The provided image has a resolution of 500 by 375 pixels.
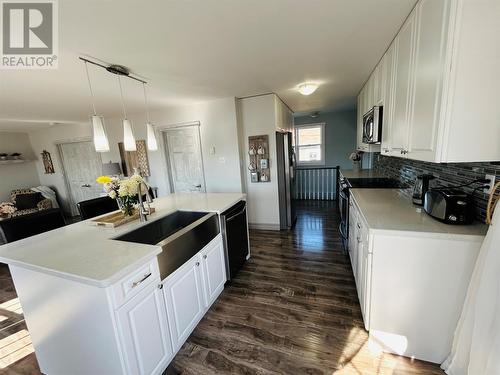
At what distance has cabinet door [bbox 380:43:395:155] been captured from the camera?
1.97 metres

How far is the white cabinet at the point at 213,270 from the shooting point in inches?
75.8

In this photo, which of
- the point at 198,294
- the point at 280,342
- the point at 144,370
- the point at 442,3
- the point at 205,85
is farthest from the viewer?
the point at 205,85

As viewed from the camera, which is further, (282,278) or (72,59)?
(282,278)

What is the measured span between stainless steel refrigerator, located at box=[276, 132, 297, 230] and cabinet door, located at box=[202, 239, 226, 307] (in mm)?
1819

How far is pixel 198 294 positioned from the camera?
1.82 m

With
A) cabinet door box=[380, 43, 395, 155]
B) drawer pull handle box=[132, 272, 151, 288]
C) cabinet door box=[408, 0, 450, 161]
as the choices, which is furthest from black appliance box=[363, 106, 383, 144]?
drawer pull handle box=[132, 272, 151, 288]

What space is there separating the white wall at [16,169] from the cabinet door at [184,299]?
265 inches

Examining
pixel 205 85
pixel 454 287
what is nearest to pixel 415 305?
pixel 454 287

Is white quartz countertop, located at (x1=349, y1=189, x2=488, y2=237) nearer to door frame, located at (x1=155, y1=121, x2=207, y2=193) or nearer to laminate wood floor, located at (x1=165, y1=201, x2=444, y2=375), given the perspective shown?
laminate wood floor, located at (x1=165, y1=201, x2=444, y2=375)

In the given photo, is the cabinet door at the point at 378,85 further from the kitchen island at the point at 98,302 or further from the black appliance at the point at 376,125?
the kitchen island at the point at 98,302

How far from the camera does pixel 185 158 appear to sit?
420 centimetres

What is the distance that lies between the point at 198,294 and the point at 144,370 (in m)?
0.61

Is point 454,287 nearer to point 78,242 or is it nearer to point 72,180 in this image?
point 78,242

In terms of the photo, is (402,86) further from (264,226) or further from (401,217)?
(264,226)
